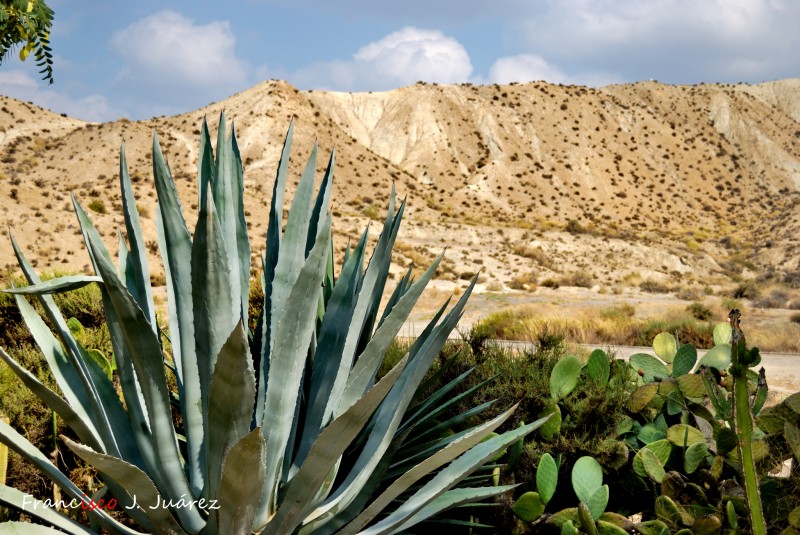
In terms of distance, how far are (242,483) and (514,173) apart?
49508 mm

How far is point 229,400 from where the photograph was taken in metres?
1.84

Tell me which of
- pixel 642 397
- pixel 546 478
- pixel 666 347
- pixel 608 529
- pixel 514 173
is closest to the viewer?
pixel 608 529

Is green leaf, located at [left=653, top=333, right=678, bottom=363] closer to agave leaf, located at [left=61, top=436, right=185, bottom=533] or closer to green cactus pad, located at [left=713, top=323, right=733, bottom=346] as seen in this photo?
green cactus pad, located at [left=713, top=323, right=733, bottom=346]

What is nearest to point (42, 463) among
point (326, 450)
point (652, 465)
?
point (326, 450)

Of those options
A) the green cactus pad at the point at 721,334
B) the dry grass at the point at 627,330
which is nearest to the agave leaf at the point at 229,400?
the green cactus pad at the point at 721,334

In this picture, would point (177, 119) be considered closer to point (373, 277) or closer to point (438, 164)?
point (438, 164)

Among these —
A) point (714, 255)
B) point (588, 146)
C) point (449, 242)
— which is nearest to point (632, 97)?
point (588, 146)

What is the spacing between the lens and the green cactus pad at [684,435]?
342 cm

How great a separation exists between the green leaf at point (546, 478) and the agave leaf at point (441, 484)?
30.4 inches

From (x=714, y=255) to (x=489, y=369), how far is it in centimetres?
3828

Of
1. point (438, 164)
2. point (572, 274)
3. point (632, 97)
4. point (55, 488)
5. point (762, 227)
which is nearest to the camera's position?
point (55, 488)

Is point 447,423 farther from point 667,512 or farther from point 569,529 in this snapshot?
point 667,512

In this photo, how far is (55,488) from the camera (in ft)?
10.3

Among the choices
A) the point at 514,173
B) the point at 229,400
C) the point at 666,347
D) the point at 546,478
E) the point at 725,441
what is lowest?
the point at 546,478
